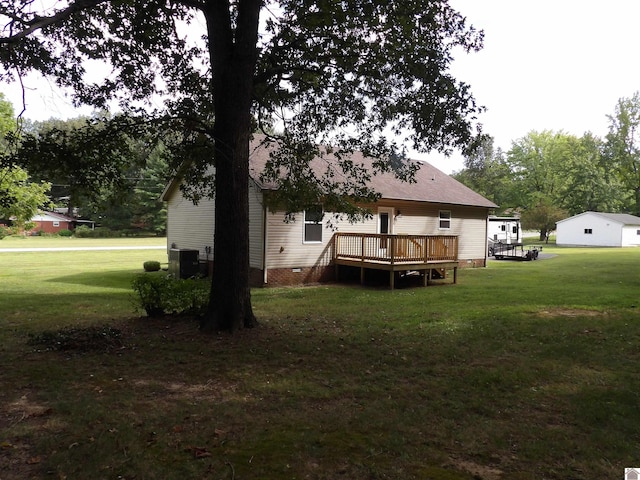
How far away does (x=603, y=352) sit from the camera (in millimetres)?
6805

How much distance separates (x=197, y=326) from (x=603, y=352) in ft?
21.6

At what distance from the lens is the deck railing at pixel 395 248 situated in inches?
588

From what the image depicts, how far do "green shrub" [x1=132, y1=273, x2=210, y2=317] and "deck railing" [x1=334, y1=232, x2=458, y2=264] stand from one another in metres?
7.54

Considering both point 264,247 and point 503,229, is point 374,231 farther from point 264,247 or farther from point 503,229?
point 503,229

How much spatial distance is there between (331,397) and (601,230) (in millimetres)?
46360

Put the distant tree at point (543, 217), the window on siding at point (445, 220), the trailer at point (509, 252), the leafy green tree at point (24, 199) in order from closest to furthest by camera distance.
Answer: the leafy green tree at point (24, 199) → the window on siding at point (445, 220) → the trailer at point (509, 252) → the distant tree at point (543, 217)

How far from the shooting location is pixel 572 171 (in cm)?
5291

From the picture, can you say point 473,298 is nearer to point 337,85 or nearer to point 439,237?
point 439,237

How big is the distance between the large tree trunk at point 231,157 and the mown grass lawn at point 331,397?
0.60 metres

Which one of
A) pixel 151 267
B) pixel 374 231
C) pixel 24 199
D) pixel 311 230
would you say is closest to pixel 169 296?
pixel 311 230

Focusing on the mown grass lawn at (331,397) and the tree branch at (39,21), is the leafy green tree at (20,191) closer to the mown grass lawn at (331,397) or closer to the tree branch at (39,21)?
the mown grass lawn at (331,397)

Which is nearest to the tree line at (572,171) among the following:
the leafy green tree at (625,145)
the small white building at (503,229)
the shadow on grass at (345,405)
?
the leafy green tree at (625,145)

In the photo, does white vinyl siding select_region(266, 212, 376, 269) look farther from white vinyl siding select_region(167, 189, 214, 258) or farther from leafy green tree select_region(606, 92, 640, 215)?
leafy green tree select_region(606, 92, 640, 215)

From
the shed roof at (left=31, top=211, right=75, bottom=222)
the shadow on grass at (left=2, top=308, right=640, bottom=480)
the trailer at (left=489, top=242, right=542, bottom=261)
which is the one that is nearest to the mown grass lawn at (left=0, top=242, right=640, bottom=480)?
the shadow on grass at (left=2, top=308, right=640, bottom=480)
